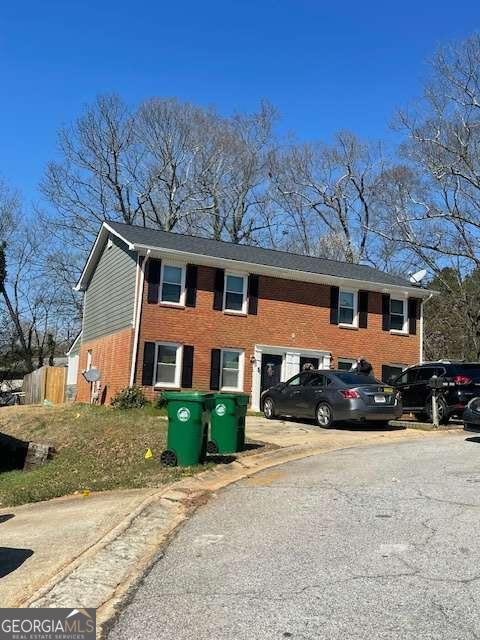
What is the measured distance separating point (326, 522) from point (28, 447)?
9436 mm

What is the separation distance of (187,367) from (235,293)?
3.39 meters

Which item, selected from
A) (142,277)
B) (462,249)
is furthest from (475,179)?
(142,277)

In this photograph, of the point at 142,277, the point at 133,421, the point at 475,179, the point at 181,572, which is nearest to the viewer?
the point at 181,572

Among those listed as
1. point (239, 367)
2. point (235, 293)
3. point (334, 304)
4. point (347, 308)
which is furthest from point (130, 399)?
point (347, 308)

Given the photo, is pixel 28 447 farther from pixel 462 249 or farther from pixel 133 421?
pixel 462 249

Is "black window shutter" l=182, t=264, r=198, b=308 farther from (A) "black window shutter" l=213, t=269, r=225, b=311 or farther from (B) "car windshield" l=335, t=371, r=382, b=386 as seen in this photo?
(B) "car windshield" l=335, t=371, r=382, b=386

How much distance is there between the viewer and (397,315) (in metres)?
25.7

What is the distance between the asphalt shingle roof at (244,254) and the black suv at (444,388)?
282 inches

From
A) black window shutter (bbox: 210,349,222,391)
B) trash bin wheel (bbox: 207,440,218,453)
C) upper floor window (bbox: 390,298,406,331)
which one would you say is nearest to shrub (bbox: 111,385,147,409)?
black window shutter (bbox: 210,349,222,391)

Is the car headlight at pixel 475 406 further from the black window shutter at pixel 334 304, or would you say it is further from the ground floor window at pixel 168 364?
the black window shutter at pixel 334 304

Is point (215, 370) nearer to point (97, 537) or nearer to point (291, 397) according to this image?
point (291, 397)

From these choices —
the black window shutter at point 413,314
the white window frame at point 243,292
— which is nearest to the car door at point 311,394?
the white window frame at point 243,292

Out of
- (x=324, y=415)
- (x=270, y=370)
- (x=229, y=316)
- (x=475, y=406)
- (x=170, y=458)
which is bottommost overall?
(x=170, y=458)

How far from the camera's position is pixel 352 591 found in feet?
14.7
